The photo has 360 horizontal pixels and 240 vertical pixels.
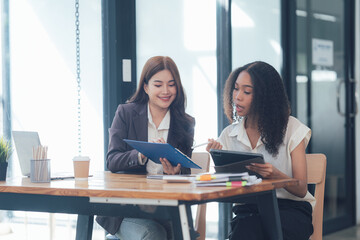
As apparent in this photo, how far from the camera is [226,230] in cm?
401

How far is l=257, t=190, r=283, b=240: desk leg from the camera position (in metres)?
2.15

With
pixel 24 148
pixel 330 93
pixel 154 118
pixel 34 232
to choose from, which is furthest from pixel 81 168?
pixel 330 93

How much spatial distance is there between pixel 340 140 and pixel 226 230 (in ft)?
6.29

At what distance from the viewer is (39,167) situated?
2215 millimetres

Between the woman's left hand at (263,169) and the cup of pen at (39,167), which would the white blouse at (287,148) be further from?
the cup of pen at (39,167)

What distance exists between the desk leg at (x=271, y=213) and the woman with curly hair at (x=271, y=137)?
0.13 meters

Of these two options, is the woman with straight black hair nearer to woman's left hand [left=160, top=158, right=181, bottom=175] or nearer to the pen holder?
woman's left hand [left=160, top=158, right=181, bottom=175]

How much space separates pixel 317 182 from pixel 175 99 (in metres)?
0.77

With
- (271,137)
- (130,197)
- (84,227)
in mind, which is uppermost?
(271,137)

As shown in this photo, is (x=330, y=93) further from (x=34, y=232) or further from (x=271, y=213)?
(x=271, y=213)

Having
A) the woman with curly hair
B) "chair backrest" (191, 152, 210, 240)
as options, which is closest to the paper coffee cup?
the woman with curly hair

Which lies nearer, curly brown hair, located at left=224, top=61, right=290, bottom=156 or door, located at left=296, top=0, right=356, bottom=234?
curly brown hair, located at left=224, top=61, right=290, bottom=156

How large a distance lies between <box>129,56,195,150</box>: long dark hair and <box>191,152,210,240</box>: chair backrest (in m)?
0.09

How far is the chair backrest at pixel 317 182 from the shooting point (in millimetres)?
2543
